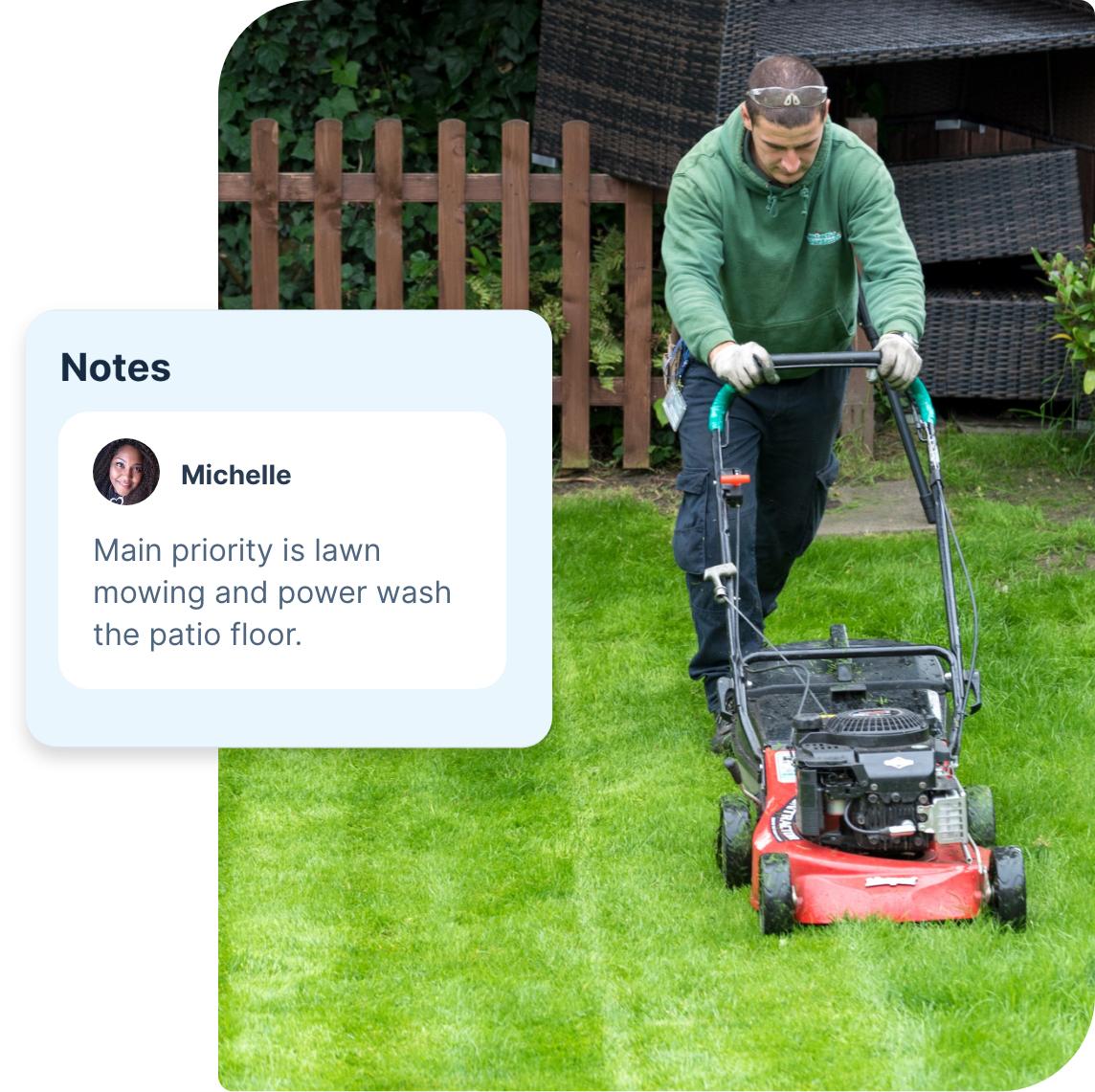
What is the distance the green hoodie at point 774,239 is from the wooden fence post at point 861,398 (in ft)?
6.72

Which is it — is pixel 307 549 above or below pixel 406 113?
below

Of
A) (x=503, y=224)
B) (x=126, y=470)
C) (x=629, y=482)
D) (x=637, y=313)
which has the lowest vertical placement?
(x=629, y=482)

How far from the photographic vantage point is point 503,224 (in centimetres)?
576

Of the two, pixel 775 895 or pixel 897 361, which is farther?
pixel 897 361

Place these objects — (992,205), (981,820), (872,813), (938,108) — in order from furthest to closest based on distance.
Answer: (938,108) < (992,205) < (981,820) < (872,813)

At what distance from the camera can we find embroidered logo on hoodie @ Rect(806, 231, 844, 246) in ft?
13.1

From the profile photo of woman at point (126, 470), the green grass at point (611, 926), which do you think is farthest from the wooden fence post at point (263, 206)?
the profile photo of woman at point (126, 470)

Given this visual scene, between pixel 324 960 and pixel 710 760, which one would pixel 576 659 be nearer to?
pixel 710 760

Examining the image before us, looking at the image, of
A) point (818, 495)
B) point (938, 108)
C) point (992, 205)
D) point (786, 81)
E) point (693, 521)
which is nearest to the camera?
point (786, 81)

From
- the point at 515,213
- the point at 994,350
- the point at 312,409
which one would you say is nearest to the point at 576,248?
the point at 515,213

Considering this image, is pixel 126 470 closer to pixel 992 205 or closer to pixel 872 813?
pixel 872 813

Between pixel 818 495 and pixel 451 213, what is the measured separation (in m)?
1.85

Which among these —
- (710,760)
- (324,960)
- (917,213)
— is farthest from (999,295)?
(324,960)

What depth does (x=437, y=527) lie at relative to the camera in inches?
83.4
